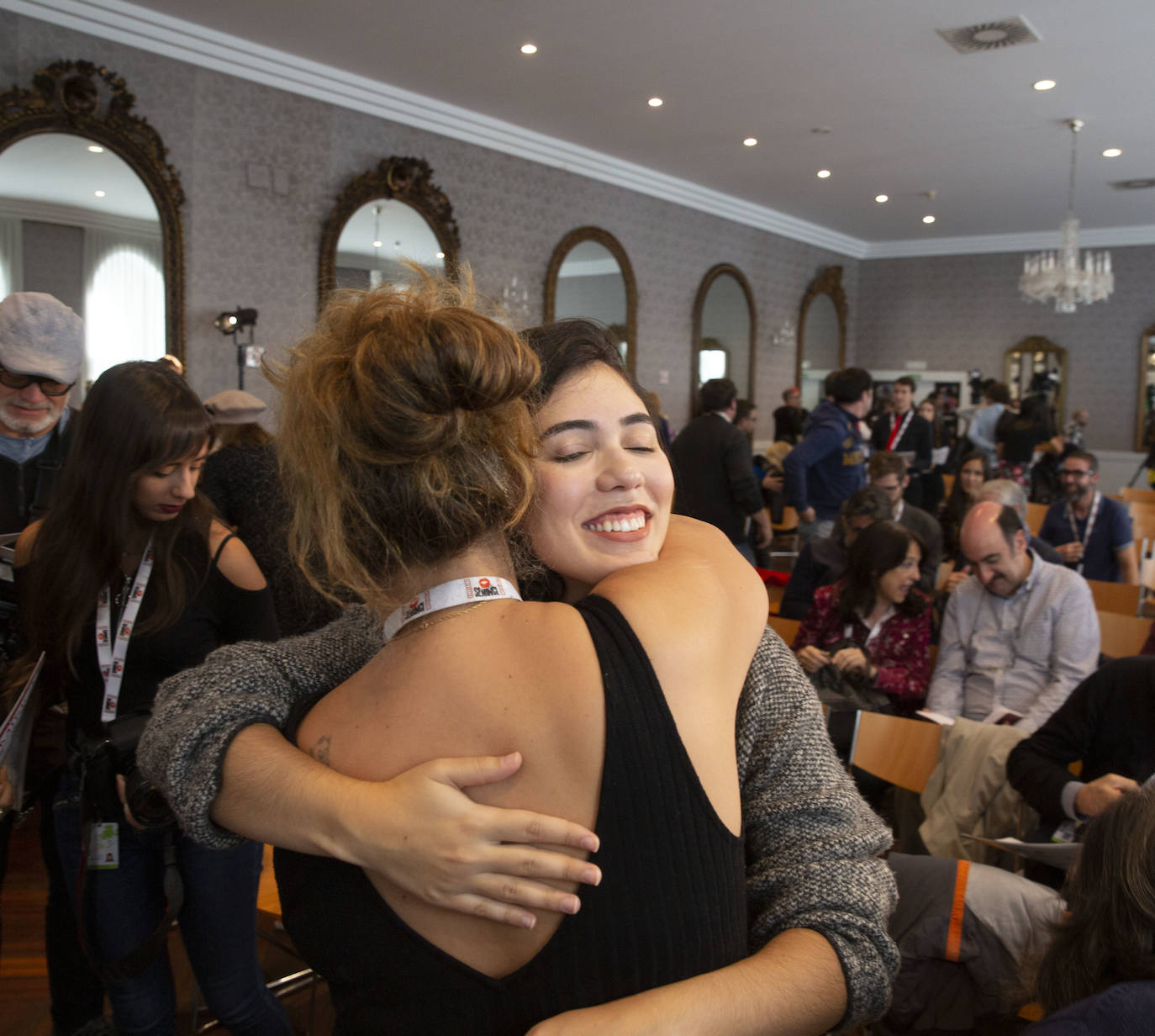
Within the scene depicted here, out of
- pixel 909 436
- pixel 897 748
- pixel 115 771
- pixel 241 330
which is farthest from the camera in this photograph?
pixel 909 436

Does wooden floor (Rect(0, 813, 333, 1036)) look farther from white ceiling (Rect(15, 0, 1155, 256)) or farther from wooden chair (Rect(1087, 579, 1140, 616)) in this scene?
white ceiling (Rect(15, 0, 1155, 256))

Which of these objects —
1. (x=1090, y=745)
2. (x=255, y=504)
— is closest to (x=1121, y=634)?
(x=1090, y=745)

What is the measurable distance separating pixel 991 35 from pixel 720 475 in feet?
10.4

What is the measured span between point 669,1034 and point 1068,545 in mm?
4820

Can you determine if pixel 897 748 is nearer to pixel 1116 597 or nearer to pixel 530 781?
pixel 530 781

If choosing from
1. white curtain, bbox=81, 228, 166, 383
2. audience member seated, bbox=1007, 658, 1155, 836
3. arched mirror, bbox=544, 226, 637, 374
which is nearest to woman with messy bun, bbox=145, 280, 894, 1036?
audience member seated, bbox=1007, 658, 1155, 836

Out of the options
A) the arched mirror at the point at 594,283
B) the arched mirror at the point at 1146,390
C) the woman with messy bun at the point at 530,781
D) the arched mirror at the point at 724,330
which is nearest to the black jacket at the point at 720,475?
the arched mirror at the point at 594,283

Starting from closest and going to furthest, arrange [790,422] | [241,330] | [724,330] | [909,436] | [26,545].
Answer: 1. [26,545]
2. [241,330]
3. [909,436]
4. [790,422]
5. [724,330]

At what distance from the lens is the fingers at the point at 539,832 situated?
28.8 inches

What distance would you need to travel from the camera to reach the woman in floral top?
328cm

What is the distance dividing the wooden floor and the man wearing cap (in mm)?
1311

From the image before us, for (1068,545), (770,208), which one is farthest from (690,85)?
(770,208)

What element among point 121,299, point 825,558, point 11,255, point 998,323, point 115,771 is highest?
point 998,323

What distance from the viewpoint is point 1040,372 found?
1287 cm
